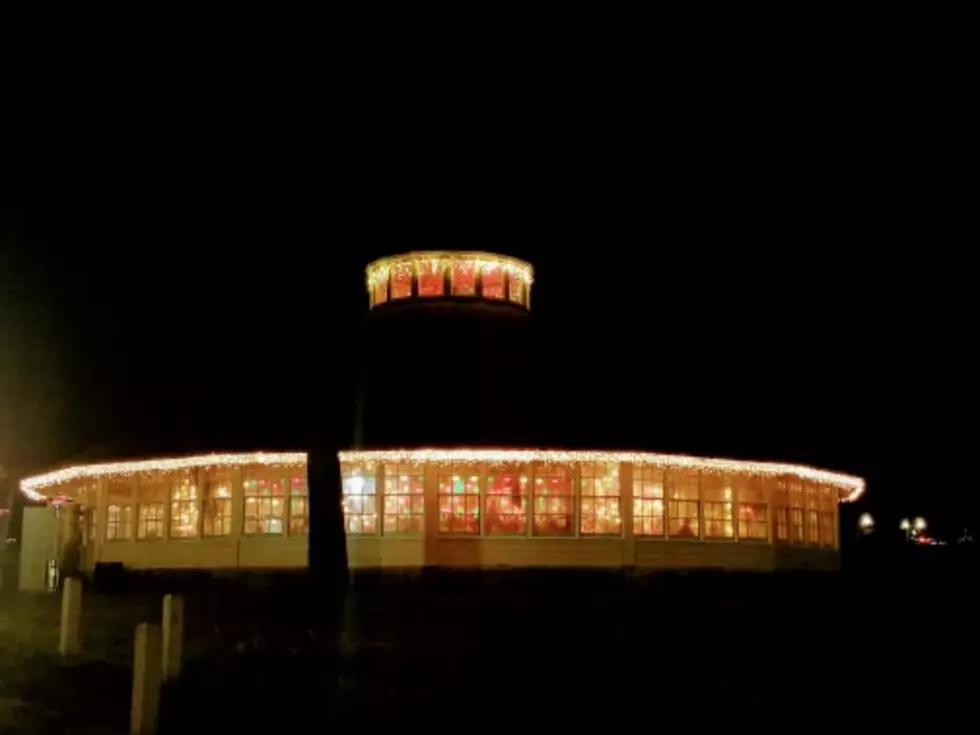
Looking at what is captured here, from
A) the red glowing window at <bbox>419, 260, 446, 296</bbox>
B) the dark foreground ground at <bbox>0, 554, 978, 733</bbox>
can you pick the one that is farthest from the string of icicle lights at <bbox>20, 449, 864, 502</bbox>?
the red glowing window at <bbox>419, 260, 446, 296</bbox>

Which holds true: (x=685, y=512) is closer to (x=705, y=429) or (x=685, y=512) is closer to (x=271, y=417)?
(x=705, y=429)

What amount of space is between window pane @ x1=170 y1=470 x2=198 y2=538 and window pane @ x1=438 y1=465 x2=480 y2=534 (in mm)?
6403

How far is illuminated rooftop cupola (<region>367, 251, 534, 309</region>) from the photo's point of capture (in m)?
33.0

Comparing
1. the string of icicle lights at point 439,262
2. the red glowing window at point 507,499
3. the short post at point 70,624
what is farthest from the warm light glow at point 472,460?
the short post at point 70,624

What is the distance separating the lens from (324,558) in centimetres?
2220

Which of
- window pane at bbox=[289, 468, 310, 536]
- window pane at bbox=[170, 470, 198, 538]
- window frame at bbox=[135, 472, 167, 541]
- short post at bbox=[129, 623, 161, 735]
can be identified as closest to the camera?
short post at bbox=[129, 623, 161, 735]

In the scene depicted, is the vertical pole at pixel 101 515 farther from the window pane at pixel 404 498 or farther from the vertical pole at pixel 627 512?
the vertical pole at pixel 627 512

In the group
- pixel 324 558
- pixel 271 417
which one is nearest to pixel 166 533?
pixel 271 417

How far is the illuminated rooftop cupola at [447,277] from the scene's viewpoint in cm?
3300

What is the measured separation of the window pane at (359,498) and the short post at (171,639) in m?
16.0

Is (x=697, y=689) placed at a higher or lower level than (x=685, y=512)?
lower

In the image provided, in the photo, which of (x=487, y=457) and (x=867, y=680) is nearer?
(x=867, y=680)

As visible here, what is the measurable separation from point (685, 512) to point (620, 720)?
61.9 ft

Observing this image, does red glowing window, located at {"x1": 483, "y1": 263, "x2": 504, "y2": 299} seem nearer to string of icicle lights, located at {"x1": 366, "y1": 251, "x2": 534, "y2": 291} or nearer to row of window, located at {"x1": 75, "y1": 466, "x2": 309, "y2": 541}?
string of icicle lights, located at {"x1": 366, "y1": 251, "x2": 534, "y2": 291}
